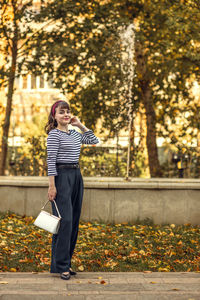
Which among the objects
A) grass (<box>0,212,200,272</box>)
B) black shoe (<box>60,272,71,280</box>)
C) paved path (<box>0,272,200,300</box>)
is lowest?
grass (<box>0,212,200,272</box>)

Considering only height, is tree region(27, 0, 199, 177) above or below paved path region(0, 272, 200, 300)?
above

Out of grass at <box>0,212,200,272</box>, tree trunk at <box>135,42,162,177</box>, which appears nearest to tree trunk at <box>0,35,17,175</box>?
tree trunk at <box>135,42,162,177</box>

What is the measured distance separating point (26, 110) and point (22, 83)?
2582mm

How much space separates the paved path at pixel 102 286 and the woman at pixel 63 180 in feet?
0.89

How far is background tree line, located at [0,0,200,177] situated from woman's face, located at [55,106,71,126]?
7.93 metres

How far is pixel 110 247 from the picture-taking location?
26.8 ft

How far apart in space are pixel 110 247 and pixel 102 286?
2.49 metres

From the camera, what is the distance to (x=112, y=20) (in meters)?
14.9

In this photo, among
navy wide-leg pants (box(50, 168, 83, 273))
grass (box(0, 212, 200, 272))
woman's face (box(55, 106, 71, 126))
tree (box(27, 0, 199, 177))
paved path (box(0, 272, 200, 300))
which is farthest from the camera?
tree (box(27, 0, 199, 177))

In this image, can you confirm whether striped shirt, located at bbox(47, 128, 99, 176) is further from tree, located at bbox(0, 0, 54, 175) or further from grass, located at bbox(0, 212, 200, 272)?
tree, located at bbox(0, 0, 54, 175)

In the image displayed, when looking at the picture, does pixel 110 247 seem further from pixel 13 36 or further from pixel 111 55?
pixel 13 36

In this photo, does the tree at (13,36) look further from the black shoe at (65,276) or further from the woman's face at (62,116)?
the black shoe at (65,276)

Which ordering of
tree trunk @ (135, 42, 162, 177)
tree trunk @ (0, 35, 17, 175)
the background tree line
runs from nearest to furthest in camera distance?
the background tree line < tree trunk @ (0, 35, 17, 175) < tree trunk @ (135, 42, 162, 177)

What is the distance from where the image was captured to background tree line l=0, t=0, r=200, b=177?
14.6 m
